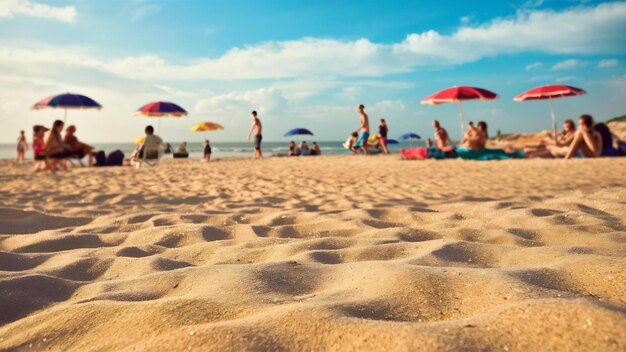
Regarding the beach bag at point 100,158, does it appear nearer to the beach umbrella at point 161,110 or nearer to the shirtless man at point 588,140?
the beach umbrella at point 161,110

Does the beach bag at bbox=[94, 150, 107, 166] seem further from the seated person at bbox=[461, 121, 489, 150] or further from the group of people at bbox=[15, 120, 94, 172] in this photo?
the seated person at bbox=[461, 121, 489, 150]

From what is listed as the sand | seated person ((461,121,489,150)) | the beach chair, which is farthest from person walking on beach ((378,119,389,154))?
the sand

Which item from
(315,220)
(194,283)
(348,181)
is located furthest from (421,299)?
(348,181)

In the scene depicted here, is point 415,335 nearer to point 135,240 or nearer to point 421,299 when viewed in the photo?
point 421,299

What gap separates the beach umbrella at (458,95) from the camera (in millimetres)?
10670

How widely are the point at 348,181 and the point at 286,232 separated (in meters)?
3.36

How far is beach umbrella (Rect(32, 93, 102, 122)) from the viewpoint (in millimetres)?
11560

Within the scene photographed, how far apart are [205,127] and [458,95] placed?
1210cm

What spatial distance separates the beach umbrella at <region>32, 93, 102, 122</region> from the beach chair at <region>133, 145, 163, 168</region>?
3.32 meters

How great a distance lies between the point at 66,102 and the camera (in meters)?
11.8

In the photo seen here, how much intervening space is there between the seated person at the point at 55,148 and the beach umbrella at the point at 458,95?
29.4 ft

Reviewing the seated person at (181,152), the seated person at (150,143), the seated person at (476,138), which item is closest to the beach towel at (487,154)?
the seated person at (476,138)

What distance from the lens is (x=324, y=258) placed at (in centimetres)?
183

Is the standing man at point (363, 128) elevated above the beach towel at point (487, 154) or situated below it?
above
